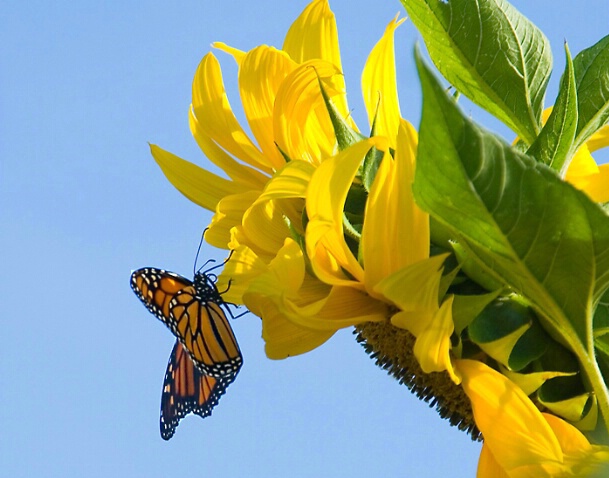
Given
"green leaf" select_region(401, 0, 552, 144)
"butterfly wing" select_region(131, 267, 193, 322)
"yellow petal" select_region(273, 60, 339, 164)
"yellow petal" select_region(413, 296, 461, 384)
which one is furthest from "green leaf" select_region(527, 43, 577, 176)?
"butterfly wing" select_region(131, 267, 193, 322)

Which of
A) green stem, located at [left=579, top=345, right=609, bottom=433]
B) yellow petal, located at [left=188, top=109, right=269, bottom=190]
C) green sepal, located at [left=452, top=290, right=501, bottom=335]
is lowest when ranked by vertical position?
green stem, located at [left=579, top=345, right=609, bottom=433]

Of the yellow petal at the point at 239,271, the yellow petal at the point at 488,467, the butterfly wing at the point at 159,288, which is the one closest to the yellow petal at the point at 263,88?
the yellow petal at the point at 239,271

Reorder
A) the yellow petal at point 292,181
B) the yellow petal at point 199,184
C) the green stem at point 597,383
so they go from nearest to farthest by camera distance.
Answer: the green stem at point 597,383 < the yellow petal at point 292,181 < the yellow petal at point 199,184

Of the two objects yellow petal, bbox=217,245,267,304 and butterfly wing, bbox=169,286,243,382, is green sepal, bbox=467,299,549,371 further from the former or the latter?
butterfly wing, bbox=169,286,243,382

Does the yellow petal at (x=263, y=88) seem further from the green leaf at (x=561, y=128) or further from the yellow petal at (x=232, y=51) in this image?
the green leaf at (x=561, y=128)

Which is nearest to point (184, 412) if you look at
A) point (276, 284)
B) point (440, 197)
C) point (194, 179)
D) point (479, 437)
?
point (194, 179)

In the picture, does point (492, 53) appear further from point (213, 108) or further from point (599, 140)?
point (213, 108)

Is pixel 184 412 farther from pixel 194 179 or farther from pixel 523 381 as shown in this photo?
pixel 523 381
